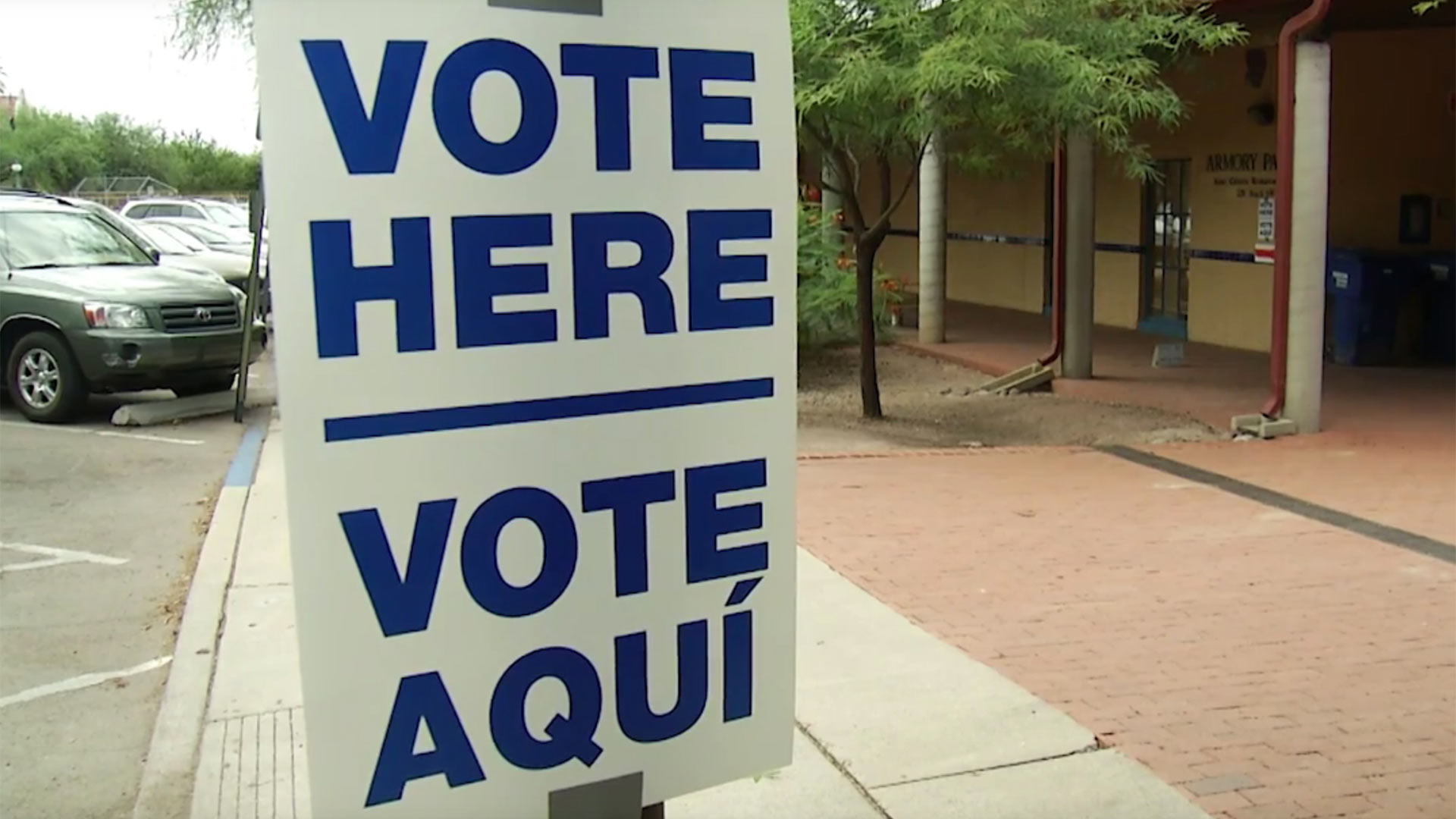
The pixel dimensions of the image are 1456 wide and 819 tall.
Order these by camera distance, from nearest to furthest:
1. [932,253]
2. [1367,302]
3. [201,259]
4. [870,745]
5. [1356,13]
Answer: [870,745] < [1356,13] < [1367,302] < [932,253] < [201,259]

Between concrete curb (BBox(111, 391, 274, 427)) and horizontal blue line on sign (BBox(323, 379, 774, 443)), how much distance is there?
1085cm

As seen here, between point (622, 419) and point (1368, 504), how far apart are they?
25.4ft

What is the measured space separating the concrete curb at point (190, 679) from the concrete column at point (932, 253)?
10.8 meters

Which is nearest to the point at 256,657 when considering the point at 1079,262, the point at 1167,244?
the point at 1079,262

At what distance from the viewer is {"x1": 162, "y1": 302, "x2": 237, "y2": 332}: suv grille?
12023mm

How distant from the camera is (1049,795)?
4.34 metres

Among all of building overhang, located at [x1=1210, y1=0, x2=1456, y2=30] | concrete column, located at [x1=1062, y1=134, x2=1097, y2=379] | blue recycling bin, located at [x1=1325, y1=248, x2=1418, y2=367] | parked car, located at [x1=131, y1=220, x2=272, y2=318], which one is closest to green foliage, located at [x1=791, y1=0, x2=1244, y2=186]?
building overhang, located at [x1=1210, y1=0, x2=1456, y2=30]

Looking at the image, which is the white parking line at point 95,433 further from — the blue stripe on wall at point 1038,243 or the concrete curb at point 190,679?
the blue stripe on wall at point 1038,243

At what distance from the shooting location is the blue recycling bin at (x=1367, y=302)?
14.7 meters

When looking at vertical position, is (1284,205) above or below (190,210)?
below

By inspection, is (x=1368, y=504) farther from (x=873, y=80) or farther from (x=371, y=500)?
(x=371, y=500)

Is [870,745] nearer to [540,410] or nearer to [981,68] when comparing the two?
[540,410]

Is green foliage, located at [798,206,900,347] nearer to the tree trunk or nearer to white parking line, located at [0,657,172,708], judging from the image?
the tree trunk

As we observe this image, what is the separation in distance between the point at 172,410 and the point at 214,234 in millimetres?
12701
